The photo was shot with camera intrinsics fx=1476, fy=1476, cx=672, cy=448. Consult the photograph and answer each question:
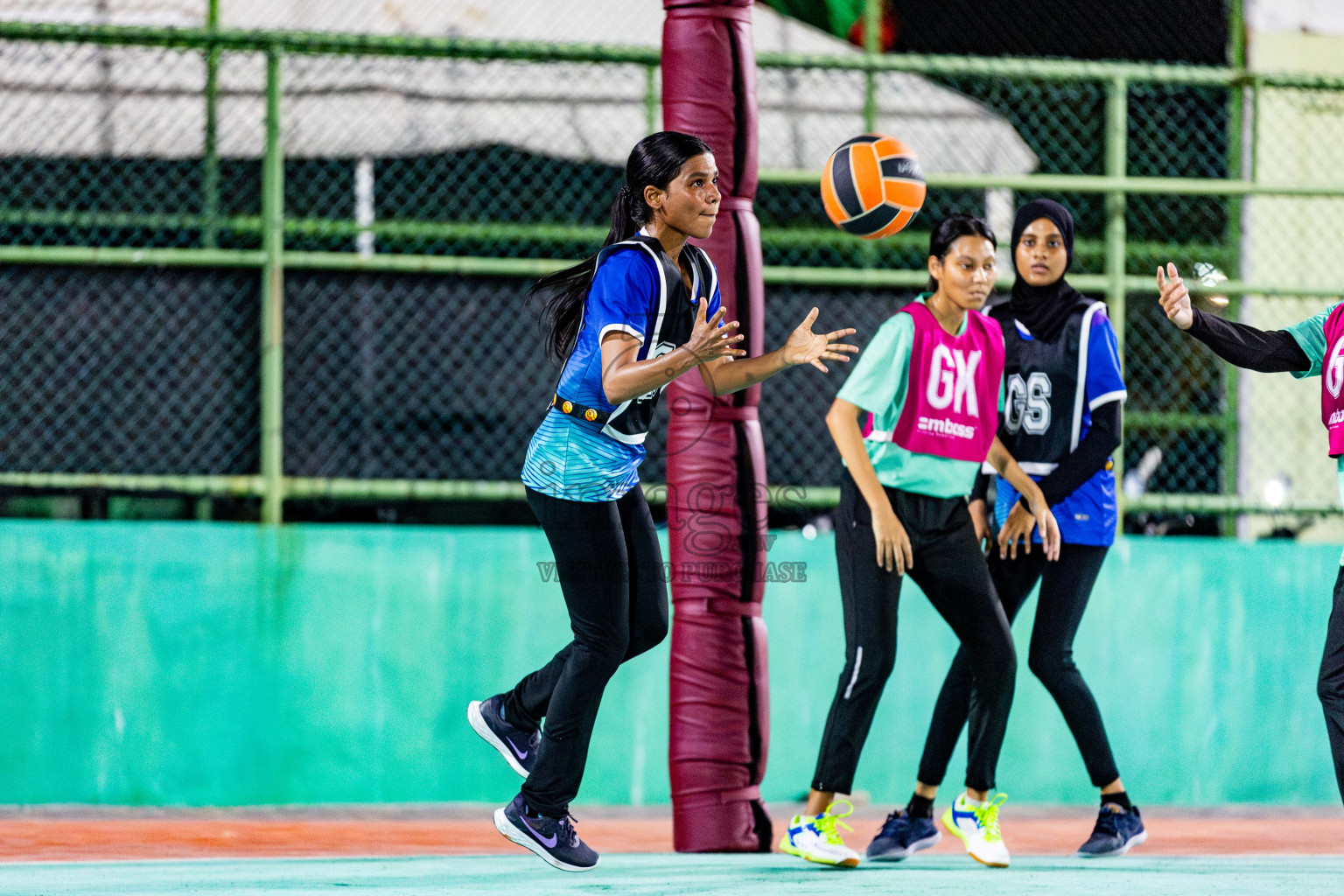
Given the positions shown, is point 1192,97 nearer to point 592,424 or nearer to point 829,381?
point 829,381

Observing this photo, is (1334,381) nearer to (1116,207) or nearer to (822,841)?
(822,841)

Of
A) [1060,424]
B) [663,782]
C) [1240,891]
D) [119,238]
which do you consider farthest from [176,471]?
[1240,891]

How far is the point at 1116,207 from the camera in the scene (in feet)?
26.7

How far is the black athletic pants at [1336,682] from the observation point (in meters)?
4.37

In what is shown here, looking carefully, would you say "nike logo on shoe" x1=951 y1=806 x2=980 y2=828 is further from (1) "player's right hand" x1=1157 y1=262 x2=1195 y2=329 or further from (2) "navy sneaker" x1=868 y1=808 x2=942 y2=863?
(1) "player's right hand" x1=1157 y1=262 x2=1195 y2=329

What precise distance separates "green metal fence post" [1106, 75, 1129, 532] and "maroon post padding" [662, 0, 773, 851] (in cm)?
301

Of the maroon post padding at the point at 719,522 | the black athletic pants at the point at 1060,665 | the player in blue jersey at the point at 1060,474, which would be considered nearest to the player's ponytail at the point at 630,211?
the maroon post padding at the point at 719,522

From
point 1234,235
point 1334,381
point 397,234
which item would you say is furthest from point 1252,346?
point 397,234

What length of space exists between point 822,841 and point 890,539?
1121 mm

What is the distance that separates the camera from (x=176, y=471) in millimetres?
7676

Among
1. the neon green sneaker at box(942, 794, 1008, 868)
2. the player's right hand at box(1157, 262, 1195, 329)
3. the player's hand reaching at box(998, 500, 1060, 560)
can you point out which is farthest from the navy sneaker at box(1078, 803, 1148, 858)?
the player's right hand at box(1157, 262, 1195, 329)

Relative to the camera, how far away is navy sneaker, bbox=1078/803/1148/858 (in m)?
5.83

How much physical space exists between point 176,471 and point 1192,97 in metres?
6.17

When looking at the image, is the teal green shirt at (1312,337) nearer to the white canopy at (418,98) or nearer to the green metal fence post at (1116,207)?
the green metal fence post at (1116,207)
